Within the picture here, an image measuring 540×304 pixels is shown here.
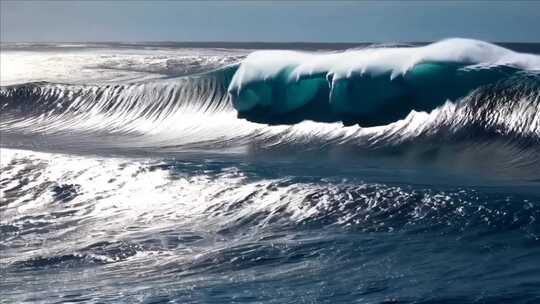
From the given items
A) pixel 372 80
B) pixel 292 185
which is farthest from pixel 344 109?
pixel 292 185

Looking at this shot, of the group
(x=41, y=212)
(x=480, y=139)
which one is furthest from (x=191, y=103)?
(x=41, y=212)

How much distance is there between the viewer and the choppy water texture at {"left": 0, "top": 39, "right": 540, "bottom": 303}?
32.6 feet

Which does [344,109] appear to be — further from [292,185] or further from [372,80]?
[292,185]

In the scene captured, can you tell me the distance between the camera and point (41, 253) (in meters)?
12.0

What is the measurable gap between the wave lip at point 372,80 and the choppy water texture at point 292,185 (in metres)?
0.04

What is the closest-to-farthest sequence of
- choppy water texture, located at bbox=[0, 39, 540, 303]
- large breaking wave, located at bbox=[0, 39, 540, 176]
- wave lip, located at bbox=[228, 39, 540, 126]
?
1. choppy water texture, located at bbox=[0, 39, 540, 303]
2. large breaking wave, located at bbox=[0, 39, 540, 176]
3. wave lip, located at bbox=[228, 39, 540, 126]

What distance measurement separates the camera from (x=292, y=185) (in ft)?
45.3

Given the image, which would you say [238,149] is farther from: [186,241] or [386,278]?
[386,278]

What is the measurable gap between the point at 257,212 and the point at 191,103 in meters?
12.6

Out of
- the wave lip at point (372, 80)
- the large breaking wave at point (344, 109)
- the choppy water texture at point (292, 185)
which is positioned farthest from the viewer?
the wave lip at point (372, 80)

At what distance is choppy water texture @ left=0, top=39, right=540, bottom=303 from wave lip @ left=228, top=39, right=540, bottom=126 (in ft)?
0.12

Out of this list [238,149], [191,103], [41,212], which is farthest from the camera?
[191,103]

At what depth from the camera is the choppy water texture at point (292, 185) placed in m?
9.95

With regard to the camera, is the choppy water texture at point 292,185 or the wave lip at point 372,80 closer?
the choppy water texture at point 292,185
